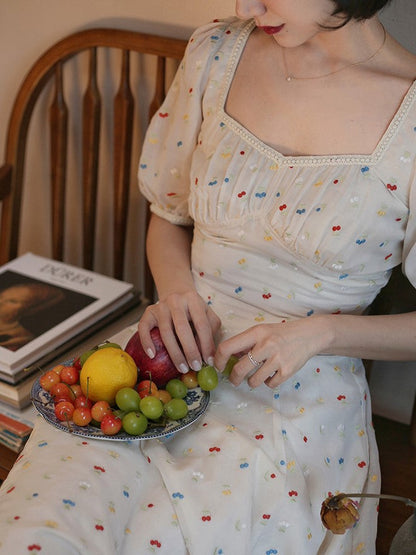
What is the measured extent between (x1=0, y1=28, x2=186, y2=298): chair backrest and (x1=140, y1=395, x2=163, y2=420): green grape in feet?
2.26

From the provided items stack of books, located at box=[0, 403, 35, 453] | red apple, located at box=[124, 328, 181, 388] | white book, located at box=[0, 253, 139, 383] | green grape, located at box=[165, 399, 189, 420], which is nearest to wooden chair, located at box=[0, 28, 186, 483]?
white book, located at box=[0, 253, 139, 383]

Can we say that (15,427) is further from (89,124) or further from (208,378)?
(89,124)

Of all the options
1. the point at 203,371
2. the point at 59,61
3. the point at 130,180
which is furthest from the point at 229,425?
the point at 59,61

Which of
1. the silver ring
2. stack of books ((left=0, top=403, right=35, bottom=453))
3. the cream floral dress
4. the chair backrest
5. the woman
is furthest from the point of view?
the chair backrest

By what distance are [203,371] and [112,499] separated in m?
0.23

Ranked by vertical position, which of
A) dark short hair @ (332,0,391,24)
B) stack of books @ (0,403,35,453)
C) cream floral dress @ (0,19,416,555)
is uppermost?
dark short hair @ (332,0,391,24)

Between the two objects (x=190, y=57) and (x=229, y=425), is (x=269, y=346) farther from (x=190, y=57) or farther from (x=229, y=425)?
(x=190, y=57)

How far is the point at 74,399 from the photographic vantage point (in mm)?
1188

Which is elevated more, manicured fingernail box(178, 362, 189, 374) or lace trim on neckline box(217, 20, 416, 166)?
lace trim on neckline box(217, 20, 416, 166)

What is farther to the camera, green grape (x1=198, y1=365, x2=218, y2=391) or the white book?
the white book

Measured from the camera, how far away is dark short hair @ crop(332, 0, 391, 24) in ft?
3.81

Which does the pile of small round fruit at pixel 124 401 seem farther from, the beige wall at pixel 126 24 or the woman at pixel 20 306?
the beige wall at pixel 126 24

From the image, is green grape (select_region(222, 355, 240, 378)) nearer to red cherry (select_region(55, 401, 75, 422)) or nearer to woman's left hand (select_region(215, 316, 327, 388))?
woman's left hand (select_region(215, 316, 327, 388))

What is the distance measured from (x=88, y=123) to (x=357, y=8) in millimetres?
775
